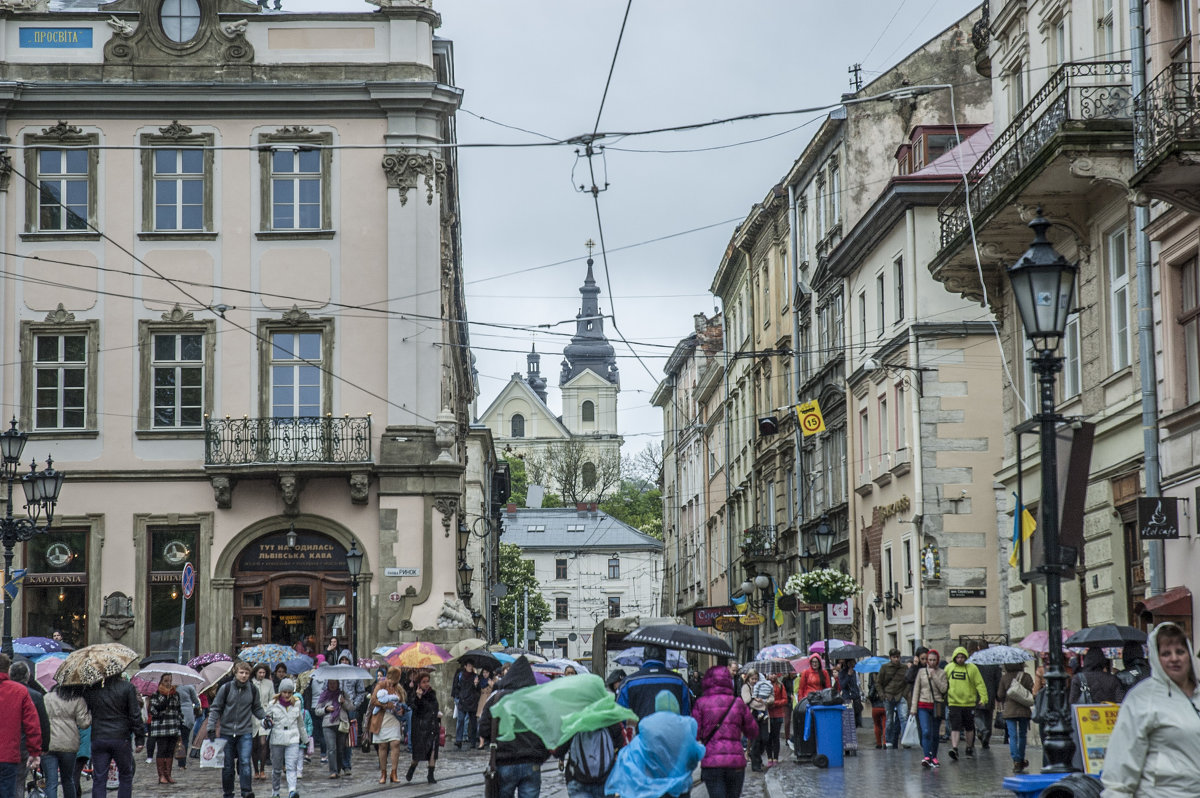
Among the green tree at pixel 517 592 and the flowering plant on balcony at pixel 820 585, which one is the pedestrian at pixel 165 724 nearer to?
the flowering plant on balcony at pixel 820 585

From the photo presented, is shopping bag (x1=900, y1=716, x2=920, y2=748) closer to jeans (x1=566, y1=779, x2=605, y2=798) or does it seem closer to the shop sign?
the shop sign

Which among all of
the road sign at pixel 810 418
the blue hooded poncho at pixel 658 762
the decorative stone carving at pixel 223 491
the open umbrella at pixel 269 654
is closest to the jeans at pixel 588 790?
the blue hooded poncho at pixel 658 762

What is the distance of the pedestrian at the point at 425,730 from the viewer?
24.1 metres

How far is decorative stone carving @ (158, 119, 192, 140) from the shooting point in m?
37.1

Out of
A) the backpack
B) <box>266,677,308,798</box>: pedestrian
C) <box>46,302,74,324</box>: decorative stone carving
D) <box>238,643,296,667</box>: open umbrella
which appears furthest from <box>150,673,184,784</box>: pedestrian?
<box>46,302,74,324</box>: decorative stone carving

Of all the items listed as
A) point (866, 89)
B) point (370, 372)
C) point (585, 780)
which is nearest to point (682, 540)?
point (866, 89)

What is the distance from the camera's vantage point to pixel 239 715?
1972 centimetres

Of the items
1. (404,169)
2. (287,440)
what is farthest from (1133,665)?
(404,169)

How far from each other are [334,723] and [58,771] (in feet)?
28.6

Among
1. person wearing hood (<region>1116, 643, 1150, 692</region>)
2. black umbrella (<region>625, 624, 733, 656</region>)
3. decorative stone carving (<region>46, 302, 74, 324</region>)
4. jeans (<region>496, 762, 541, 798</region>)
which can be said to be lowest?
jeans (<region>496, 762, 541, 798</region>)

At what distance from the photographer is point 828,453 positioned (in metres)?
46.8

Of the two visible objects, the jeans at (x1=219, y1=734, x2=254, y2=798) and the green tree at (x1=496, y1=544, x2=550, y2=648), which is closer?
the jeans at (x1=219, y1=734, x2=254, y2=798)

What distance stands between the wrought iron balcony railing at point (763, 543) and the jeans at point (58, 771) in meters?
38.0

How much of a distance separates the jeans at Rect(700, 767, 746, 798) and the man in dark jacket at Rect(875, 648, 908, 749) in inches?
572
